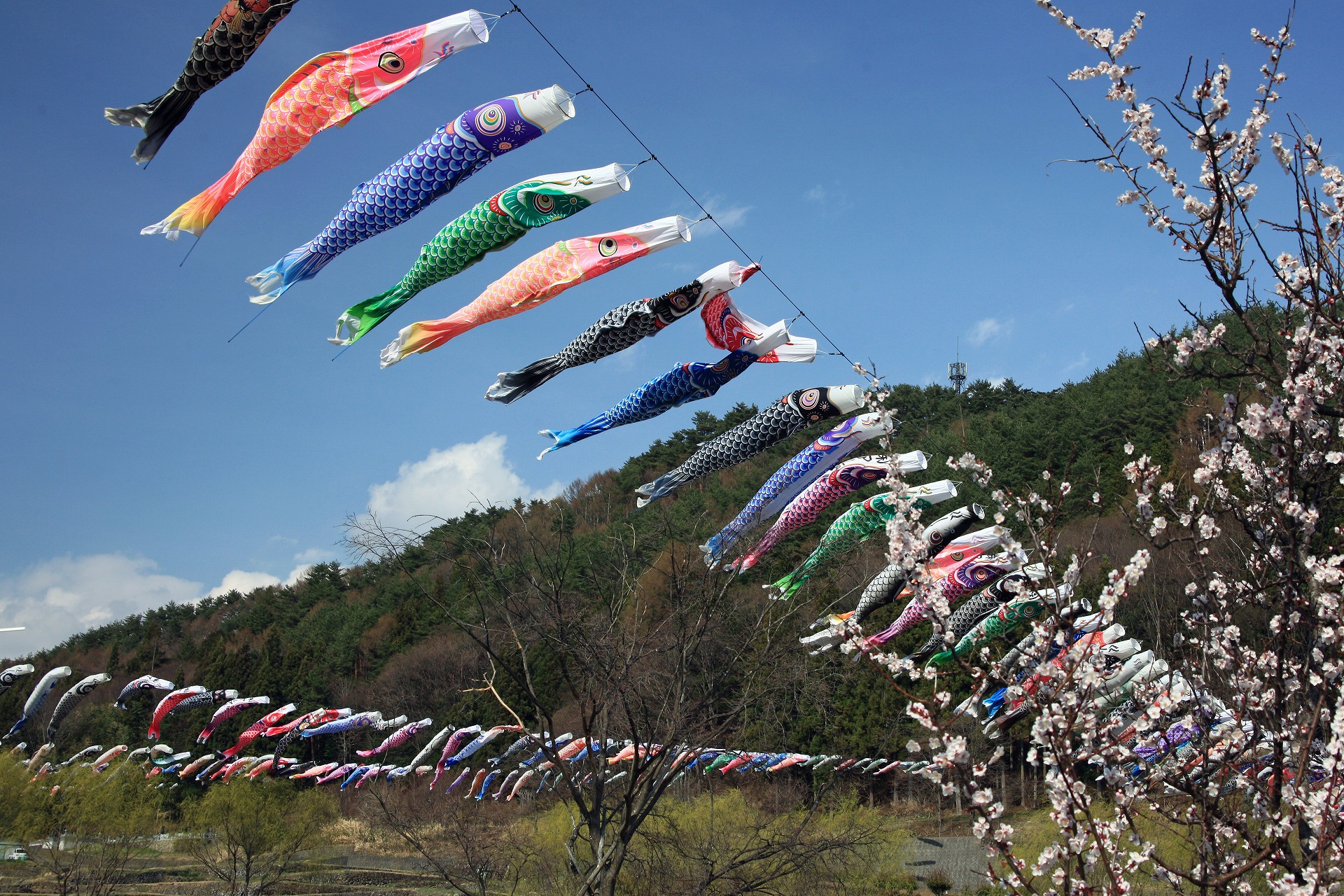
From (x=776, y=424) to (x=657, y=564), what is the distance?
865 centimetres

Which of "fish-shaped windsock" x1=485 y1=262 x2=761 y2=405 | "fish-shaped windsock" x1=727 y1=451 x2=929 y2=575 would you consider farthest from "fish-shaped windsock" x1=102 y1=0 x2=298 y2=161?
"fish-shaped windsock" x1=727 y1=451 x2=929 y2=575

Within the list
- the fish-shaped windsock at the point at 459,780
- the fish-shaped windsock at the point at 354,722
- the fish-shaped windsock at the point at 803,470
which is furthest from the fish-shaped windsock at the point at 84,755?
the fish-shaped windsock at the point at 803,470

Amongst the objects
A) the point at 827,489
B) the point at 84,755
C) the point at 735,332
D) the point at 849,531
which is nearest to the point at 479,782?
the point at 84,755

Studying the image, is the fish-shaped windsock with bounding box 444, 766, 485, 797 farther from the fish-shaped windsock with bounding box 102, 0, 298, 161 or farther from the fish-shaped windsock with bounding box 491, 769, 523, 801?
the fish-shaped windsock with bounding box 102, 0, 298, 161

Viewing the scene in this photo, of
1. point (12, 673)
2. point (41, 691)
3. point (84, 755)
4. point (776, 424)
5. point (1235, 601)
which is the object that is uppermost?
point (12, 673)

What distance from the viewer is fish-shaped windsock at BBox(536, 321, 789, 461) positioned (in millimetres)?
9094

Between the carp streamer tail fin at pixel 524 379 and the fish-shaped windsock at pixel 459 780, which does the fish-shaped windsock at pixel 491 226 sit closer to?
the carp streamer tail fin at pixel 524 379

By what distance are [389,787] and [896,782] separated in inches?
569

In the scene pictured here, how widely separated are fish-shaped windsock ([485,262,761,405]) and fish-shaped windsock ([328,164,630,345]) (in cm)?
114

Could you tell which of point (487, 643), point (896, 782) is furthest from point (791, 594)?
point (896, 782)

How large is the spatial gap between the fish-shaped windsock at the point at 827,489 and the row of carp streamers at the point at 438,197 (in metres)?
2.54

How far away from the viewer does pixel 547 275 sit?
7.80m

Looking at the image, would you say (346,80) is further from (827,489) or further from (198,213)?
(827,489)

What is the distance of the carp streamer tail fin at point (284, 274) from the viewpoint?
23.6 feet
